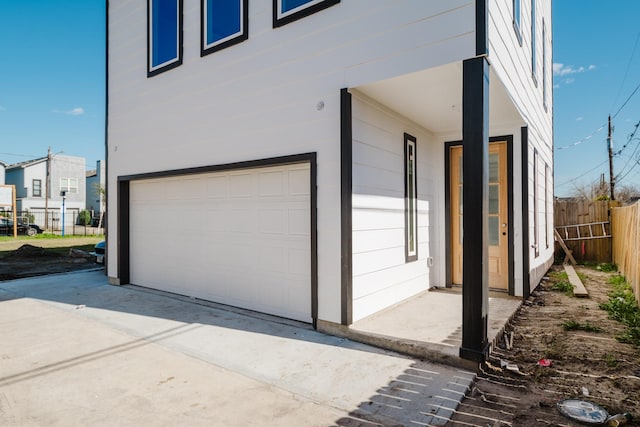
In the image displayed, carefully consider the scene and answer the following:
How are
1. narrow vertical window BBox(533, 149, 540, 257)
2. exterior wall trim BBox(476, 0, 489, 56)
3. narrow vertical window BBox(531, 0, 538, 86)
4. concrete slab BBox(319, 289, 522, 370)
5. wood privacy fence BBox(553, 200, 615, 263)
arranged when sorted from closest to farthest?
exterior wall trim BBox(476, 0, 489, 56) → concrete slab BBox(319, 289, 522, 370) → narrow vertical window BBox(533, 149, 540, 257) → narrow vertical window BBox(531, 0, 538, 86) → wood privacy fence BBox(553, 200, 615, 263)

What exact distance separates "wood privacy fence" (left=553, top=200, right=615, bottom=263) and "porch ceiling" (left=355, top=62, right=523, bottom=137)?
627 cm

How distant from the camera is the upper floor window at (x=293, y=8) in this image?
405cm

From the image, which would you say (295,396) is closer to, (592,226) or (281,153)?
(281,153)

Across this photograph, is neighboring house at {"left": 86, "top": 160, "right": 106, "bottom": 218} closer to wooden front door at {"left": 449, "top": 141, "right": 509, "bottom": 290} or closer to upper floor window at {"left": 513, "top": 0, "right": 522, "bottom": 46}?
wooden front door at {"left": 449, "top": 141, "right": 509, "bottom": 290}

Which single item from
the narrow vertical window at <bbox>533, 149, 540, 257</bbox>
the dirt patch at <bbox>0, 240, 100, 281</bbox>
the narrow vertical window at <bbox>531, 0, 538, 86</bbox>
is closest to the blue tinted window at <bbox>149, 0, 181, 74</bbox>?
the dirt patch at <bbox>0, 240, 100, 281</bbox>

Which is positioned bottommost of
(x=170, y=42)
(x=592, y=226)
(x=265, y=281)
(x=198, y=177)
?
(x=265, y=281)

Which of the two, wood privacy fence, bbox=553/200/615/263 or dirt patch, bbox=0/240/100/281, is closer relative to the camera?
dirt patch, bbox=0/240/100/281

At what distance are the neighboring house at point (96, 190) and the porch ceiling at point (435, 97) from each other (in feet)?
110

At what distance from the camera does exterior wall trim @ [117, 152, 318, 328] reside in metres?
4.12

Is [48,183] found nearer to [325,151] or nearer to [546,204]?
[325,151]

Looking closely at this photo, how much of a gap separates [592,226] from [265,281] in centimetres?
931

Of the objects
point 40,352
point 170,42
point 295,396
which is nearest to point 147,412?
point 295,396

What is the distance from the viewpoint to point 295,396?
2656 millimetres

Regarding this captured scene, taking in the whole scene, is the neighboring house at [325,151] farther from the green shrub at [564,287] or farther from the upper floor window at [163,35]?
the green shrub at [564,287]
